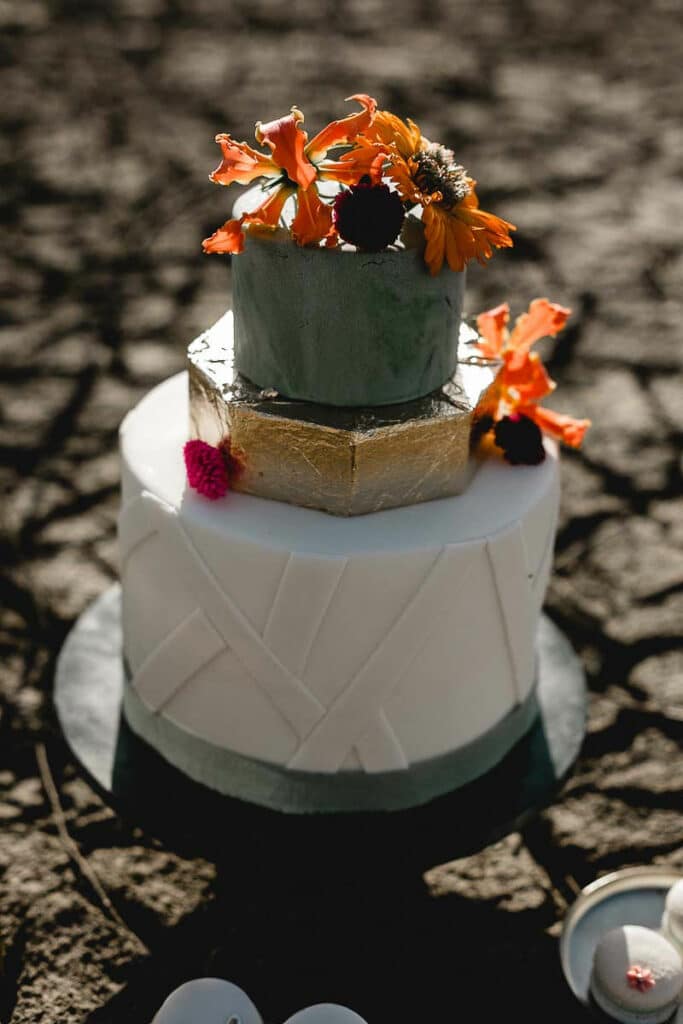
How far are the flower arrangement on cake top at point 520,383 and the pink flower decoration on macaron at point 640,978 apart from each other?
69 centimetres

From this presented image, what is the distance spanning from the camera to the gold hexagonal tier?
1.48 meters

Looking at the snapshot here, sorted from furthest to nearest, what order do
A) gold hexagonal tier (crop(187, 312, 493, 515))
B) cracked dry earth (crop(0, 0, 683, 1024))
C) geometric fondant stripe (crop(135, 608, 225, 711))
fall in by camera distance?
1. cracked dry earth (crop(0, 0, 683, 1024))
2. geometric fondant stripe (crop(135, 608, 225, 711))
3. gold hexagonal tier (crop(187, 312, 493, 515))

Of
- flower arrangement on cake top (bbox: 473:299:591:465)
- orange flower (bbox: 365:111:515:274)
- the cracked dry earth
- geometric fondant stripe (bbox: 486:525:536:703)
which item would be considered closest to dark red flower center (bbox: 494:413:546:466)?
flower arrangement on cake top (bbox: 473:299:591:465)

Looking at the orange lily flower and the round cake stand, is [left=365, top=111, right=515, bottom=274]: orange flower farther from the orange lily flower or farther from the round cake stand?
the round cake stand

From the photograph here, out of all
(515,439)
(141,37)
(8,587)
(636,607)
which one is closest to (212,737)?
(515,439)

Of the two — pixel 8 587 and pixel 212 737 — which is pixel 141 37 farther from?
pixel 212 737

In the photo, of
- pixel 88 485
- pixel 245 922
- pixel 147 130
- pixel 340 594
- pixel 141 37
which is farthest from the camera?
pixel 141 37

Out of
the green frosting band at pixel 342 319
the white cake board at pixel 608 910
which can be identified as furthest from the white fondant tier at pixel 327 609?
the white cake board at pixel 608 910

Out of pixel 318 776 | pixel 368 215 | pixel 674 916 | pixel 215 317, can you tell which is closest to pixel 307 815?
pixel 318 776

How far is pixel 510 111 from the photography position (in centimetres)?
417

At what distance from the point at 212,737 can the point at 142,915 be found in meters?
0.34

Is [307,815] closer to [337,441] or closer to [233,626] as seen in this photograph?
[233,626]

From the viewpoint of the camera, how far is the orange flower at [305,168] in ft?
4.39

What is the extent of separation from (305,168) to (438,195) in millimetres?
162
